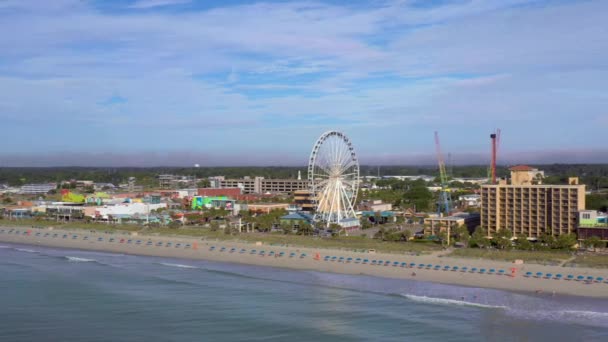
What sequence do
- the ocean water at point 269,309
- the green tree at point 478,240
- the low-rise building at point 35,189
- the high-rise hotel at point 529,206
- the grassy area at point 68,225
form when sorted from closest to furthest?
1. the ocean water at point 269,309
2. the green tree at point 478,240
3. the high-rise hotel at point 529,206
4. the grassy area at point 68,225
5. the low-rise building at point 35,189

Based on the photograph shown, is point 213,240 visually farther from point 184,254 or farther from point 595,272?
point 595,272

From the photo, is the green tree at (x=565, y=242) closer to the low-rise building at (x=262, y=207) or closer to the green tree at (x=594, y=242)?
the green tree at (x=594, y=242)

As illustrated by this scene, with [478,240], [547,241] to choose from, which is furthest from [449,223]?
[547,241]

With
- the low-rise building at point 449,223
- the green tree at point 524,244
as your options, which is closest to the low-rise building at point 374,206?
the low-rise building at point 449,223

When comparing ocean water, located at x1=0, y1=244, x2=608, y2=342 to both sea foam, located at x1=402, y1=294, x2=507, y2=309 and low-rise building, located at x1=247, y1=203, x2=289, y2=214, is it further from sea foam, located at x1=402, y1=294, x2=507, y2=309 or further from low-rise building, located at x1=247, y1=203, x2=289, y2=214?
low-rise building, located at x1=247, y1=203, x2=289, y2=214

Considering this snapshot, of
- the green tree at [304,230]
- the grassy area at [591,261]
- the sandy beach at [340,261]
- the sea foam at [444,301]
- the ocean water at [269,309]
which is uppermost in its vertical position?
the green tree at [304,230]

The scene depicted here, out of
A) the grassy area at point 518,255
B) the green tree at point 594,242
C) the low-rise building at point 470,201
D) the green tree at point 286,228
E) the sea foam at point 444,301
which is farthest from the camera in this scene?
the low-rise building at point 470,201

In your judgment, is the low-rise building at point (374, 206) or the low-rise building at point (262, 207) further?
the low-rise building at point (262, 207)

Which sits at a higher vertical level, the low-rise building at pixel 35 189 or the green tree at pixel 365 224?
the low-rise building at pixel 35 189
